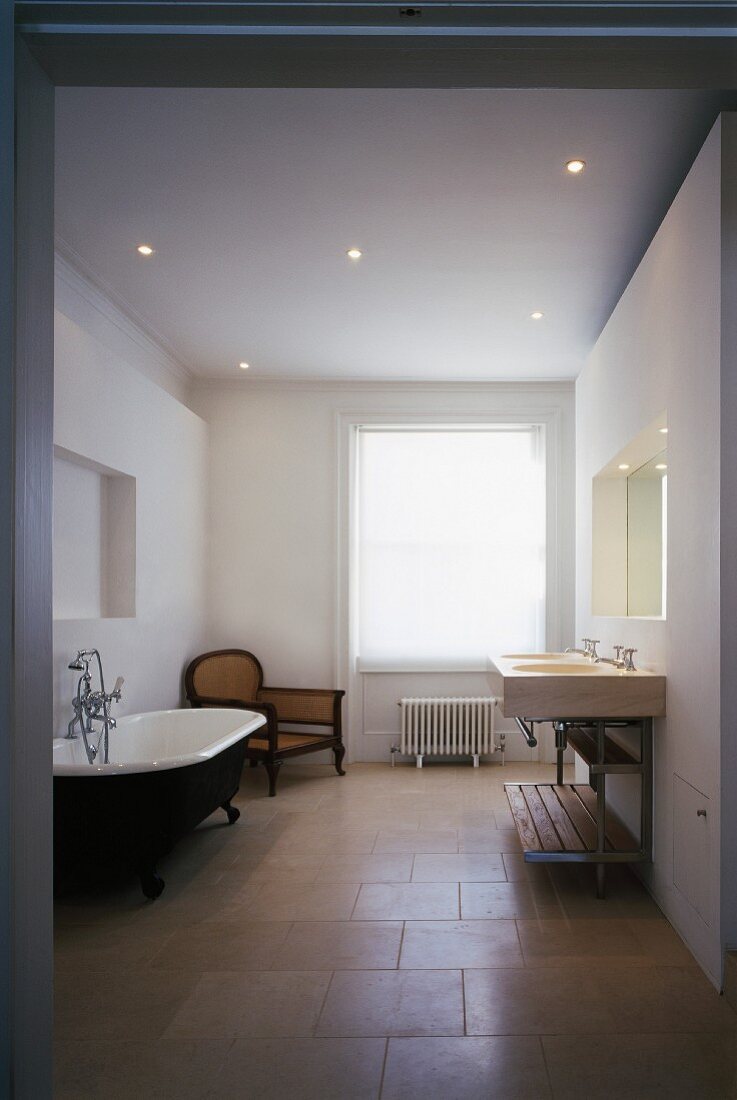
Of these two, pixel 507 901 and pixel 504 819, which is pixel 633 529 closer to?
pixel 504 819

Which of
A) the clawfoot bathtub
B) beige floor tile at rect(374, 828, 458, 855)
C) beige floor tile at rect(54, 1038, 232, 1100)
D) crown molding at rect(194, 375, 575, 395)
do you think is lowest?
beige floor tile at rect(374, 828, 458, 855)

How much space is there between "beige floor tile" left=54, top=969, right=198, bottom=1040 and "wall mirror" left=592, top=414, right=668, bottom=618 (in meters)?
2.42

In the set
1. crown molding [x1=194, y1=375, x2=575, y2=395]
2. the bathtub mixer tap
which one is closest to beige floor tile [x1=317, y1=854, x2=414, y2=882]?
the bathtub mixer tap

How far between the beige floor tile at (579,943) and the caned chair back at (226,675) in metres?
3.10

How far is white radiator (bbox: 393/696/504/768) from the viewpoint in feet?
21.2

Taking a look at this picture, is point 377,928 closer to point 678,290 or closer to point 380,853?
point 380,853

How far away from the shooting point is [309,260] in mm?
4277

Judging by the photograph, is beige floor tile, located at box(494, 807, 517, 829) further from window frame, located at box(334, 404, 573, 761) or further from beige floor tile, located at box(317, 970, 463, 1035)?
beige floor tile, located at box(317, 970, 463, 1035)

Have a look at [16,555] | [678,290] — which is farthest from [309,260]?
[16,555]

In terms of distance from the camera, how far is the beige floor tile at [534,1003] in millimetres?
2504

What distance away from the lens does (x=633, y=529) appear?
4609 mm

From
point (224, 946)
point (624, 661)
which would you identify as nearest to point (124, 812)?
point (224, 946)

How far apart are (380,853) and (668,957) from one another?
1621 millimetres

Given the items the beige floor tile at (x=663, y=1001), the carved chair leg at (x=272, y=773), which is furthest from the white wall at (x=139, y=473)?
the beige floor tile at (x=663, y=1001)
